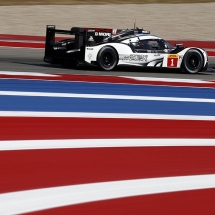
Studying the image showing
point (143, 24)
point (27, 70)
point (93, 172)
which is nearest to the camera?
point (93, 172)

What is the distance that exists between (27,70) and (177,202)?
937 cm

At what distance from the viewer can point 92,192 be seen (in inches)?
201

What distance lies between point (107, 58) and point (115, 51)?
0.26 meters

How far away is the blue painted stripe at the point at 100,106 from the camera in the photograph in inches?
342

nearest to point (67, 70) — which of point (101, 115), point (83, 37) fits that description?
point (83, 37)

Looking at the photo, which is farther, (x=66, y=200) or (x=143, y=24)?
(x=143, y=24)

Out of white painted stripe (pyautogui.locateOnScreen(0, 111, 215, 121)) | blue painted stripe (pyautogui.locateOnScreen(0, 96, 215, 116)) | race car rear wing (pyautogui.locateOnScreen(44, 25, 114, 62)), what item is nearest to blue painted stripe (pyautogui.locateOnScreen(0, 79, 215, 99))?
blue painted stripe (pyautogui.locateOnScreen(0, 96, 215, 116))

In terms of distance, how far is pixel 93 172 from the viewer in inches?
223

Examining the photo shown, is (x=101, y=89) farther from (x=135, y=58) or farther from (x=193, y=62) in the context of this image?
(x=193, y=62)

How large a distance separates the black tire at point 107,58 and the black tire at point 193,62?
1.88 metres

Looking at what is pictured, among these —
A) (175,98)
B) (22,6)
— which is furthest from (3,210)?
Result: (22,6)

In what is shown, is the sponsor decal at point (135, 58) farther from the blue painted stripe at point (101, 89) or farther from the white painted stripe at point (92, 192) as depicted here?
the white painted stripe at point (92, 192)

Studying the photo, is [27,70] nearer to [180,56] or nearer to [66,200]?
[180,56]

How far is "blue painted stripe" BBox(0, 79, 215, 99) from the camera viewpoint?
34.9ft
